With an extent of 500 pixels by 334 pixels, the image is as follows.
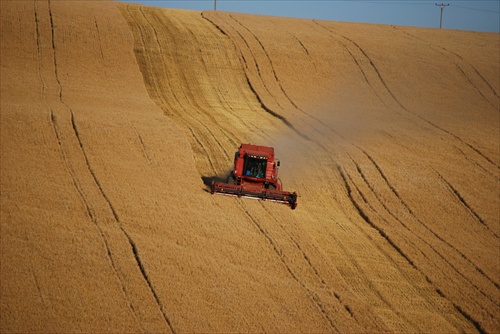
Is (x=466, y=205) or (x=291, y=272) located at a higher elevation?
(x=291, y=272)

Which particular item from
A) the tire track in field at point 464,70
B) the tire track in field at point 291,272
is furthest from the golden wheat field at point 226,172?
the tire track in field at point 464,70

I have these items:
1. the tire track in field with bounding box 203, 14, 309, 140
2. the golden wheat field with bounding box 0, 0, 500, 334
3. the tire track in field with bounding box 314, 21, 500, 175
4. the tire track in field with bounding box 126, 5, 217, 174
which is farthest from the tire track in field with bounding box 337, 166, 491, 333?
the tire track in field with bounding box 314, 21, 500, 175

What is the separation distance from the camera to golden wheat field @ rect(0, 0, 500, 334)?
16578 millimetres

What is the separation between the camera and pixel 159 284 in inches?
658

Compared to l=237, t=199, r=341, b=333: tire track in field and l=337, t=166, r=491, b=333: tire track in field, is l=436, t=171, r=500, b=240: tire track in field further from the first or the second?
l=237, t=199, r=341, b=333: tire track in field

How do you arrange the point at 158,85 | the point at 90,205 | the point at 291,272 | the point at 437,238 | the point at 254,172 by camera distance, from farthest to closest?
the point at 158,85
the point at 254,172
the point at 437,238
the point at 90,205
the point at 291,272

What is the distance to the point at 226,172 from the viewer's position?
2711 cm

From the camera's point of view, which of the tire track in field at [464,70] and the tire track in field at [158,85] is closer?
the tire track in field at [158,85]

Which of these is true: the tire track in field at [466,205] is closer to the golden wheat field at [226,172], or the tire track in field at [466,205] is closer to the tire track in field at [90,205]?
the golden wheat field at [226,172]

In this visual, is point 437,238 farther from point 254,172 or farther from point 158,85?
point 158,85

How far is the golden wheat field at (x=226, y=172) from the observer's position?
16.6 metres

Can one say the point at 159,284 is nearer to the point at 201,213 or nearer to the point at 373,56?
the point at 201,213

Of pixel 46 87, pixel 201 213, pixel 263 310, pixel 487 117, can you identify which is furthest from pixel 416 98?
pixel 263 310

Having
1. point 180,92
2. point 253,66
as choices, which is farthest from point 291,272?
point 253,66
